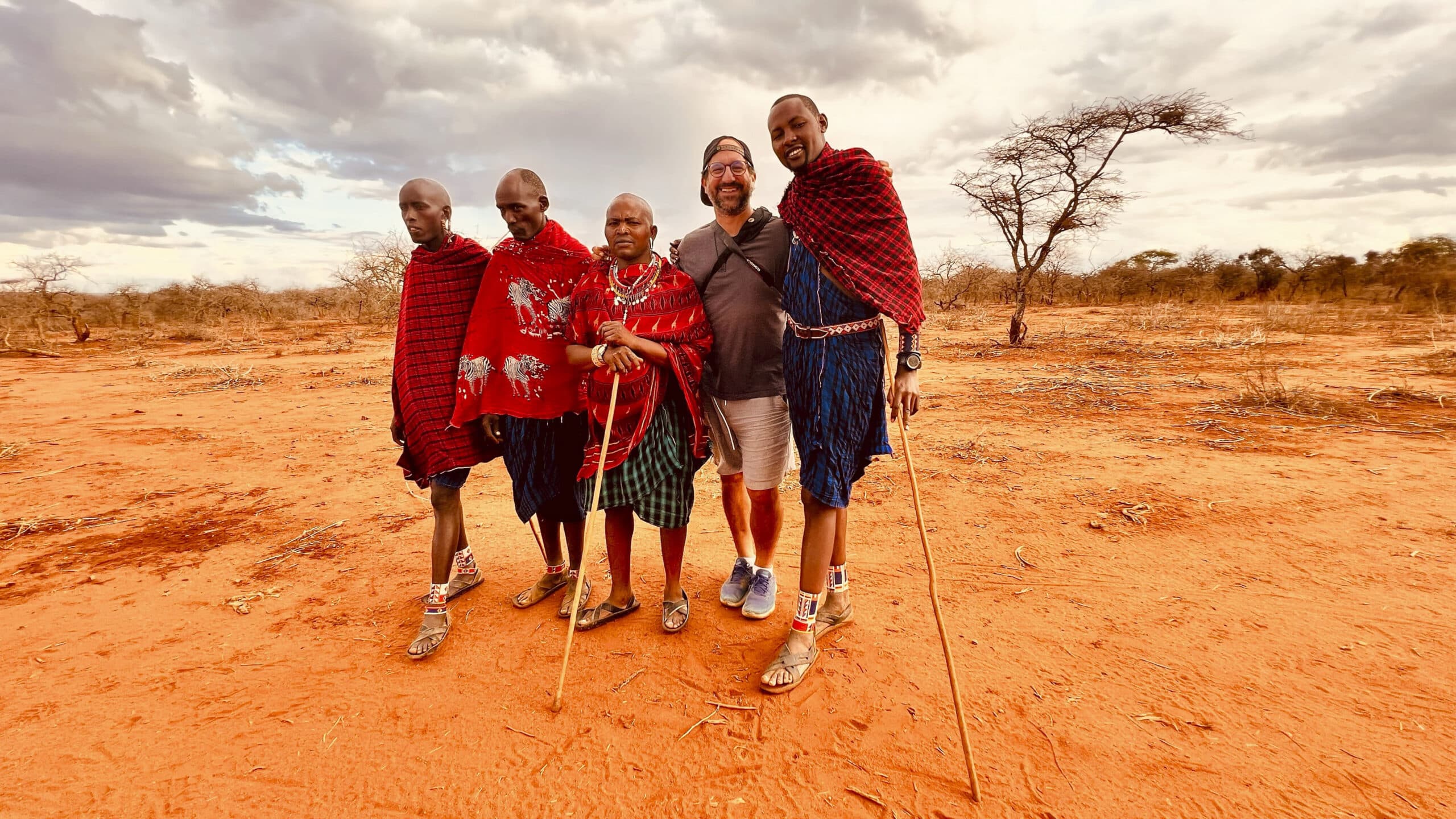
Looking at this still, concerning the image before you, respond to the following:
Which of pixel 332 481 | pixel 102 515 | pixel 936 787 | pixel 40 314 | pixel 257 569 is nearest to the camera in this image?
pixel 936 787

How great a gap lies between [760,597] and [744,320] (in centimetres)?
130

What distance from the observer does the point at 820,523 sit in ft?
7.59

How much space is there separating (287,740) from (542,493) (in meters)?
1.20

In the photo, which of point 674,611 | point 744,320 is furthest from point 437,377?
point 674,611

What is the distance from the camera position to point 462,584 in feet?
9.84

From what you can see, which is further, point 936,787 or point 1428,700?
point 1428,700

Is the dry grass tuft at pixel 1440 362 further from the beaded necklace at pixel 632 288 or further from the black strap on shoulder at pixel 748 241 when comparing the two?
the beaded necklace at pixel 632 288

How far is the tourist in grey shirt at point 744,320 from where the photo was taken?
2.48 metres

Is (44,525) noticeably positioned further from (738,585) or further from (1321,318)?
(1321,318)

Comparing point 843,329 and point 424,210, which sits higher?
point 424,210

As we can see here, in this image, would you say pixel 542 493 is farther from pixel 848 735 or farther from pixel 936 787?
pixel 936 787

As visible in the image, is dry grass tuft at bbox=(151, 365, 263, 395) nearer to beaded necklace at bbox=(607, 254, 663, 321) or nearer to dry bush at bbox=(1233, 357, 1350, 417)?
beaded necklace at bbox=(607, 254, 663, 321)

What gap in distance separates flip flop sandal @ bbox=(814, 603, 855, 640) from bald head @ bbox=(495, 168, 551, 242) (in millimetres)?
2053

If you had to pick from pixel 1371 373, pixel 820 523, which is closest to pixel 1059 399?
pixel 1371 373
